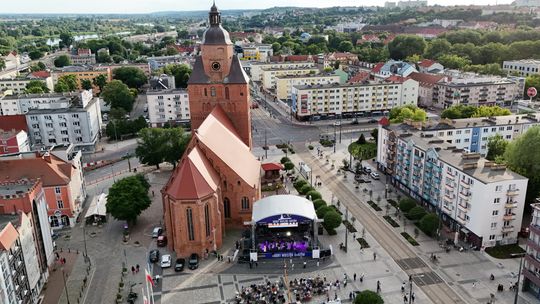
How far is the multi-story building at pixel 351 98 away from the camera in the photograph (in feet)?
468

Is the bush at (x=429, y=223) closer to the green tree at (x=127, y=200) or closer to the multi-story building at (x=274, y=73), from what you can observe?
the green tree at (x=127, y=200)

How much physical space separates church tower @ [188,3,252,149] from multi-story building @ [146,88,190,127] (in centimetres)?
4758

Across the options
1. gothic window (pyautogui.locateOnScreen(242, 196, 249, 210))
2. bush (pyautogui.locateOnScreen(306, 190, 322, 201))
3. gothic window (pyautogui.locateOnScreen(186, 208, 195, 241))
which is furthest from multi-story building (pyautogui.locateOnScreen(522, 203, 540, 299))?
gothic window (pyautogui.locateOnScreen(186, 208, 195, 241))

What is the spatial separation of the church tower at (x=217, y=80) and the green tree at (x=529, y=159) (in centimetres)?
4925

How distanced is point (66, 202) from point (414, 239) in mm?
55844

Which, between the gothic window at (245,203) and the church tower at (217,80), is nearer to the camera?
the gothic window at (245,203)

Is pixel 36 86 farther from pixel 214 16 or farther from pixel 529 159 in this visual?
pixel 529 159

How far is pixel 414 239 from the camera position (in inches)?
2739

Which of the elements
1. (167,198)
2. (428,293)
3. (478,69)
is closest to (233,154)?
(167,198)

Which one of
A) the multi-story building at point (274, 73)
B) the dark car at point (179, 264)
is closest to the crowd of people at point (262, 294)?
the dark car at point (179, 264)

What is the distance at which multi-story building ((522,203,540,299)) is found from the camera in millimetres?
53875

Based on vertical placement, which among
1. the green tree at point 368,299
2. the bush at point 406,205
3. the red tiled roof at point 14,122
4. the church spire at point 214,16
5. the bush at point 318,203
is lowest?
the bush at point 406,205

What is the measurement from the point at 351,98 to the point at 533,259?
95.7m

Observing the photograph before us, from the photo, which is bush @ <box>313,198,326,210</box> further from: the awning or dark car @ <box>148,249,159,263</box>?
the awning
